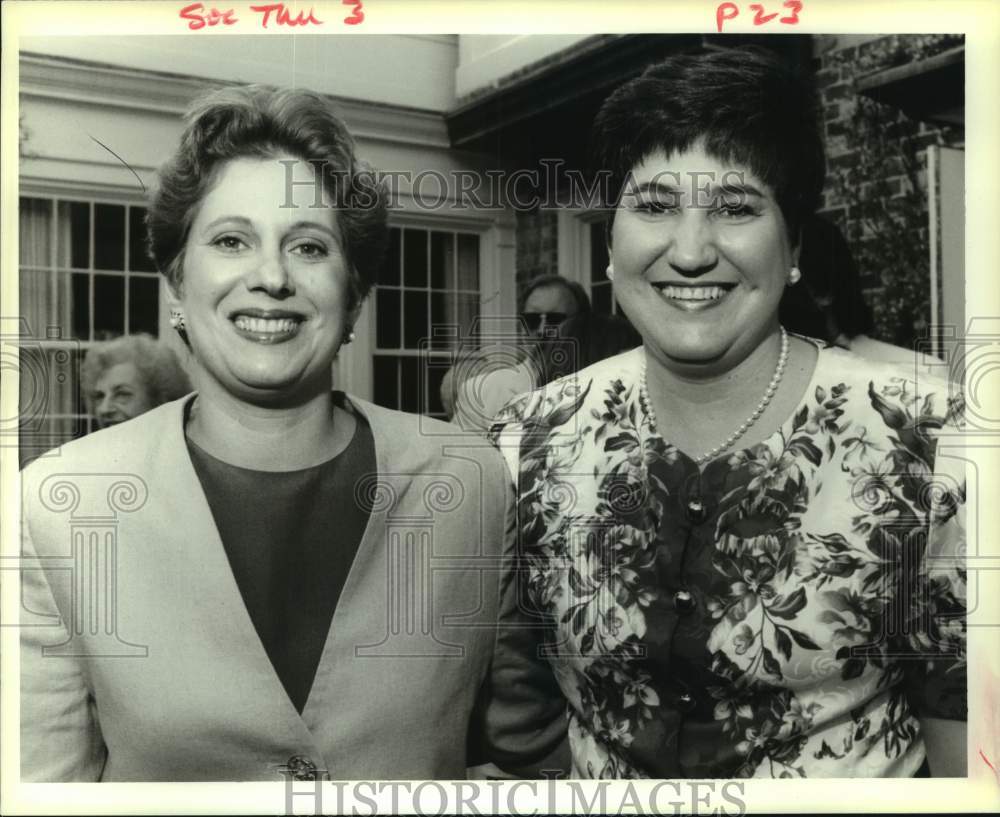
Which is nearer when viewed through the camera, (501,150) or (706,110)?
(706,110)

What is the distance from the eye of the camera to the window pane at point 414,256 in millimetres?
2549

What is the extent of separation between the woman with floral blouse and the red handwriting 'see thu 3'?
2.35 ft

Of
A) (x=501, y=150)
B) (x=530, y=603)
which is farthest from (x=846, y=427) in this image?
(x=501, y=150)

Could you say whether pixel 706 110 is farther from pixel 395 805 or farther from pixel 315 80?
pixel 395 805

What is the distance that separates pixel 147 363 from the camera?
98.8 inches

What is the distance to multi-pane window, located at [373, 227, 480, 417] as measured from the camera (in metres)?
2.54

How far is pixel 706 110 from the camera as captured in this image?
2400 mm

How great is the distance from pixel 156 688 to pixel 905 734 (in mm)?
1892

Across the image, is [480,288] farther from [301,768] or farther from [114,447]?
[301,768]

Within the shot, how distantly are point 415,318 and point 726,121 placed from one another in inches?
36.3

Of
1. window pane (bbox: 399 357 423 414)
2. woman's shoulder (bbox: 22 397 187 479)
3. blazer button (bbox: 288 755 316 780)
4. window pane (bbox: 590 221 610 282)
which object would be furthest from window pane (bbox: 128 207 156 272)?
blazer button (bbox: 288 755 316 780)

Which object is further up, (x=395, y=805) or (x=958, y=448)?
(x=958, y=448)

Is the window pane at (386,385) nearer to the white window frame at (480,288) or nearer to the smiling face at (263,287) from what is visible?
the white window frame at (480,288)

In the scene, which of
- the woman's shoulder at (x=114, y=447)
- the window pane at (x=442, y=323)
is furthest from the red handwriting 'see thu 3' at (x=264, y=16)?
the woman's shoulder at (x=114, y=447)
